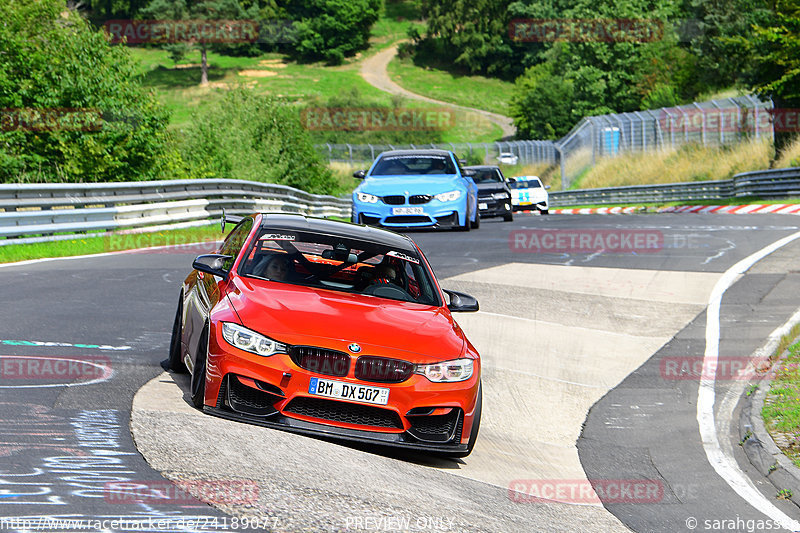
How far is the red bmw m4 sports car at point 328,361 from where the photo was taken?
6.35m

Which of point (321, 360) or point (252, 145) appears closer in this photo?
point (321, 360)

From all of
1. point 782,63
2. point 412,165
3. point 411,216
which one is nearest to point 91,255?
point 411,216

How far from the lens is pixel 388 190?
19203 millimetres

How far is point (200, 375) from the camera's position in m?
6.65

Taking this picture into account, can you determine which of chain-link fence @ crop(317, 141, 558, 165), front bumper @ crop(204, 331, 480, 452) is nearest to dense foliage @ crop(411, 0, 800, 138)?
chain-link fence @ crop(317, 141, 558, 165)

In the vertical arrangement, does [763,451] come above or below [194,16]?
below

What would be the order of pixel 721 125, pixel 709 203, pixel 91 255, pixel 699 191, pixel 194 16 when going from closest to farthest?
pixel 91 255, pixel 709 203, pixel 699 191, pixel 721 125, pixel 194 16

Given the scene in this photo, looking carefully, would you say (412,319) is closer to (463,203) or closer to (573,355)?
(573,355)

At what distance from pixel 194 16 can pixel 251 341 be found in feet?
400

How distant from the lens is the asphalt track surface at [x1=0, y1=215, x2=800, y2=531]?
16.4 ft

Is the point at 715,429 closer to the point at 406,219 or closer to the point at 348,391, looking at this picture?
the point at 348,391

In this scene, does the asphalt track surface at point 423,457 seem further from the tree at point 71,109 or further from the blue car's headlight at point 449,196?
the tree at point 71,109

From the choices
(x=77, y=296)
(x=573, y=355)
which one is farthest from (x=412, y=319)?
(x=77, y=296)

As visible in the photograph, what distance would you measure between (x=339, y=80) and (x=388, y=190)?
342 feet
